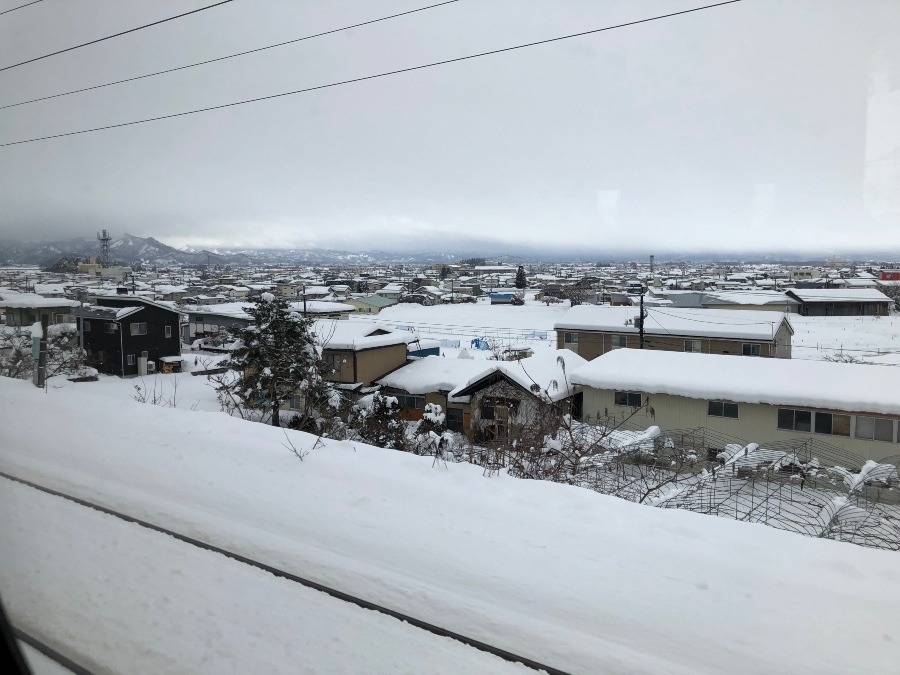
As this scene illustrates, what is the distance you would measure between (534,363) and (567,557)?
759cm

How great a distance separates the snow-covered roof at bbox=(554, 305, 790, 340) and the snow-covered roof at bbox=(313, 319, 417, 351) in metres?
4.17

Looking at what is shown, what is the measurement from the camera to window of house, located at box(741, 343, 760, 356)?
10.9 meters

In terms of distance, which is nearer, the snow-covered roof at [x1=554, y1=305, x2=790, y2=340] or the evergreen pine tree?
the evergreen pine tree

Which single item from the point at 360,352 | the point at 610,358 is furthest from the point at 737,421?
the point at 360,352

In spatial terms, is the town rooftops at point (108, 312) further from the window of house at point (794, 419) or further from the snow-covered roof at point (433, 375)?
the window of house at point (794, 419)

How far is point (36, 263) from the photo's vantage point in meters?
4.48

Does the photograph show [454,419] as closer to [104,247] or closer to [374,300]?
[104,247]

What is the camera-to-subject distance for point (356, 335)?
34.3 feet

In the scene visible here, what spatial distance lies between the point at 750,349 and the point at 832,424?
17.2 feet

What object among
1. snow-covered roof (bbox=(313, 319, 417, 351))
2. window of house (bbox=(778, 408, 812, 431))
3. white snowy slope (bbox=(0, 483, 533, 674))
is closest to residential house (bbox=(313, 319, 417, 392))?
snow-covered roof (bbox=(313, 319, 417, 351))

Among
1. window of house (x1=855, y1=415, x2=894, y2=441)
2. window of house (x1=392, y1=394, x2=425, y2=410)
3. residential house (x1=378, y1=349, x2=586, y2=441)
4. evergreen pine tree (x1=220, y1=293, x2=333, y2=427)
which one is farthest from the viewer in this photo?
window of house (x1=392, y1=394, x2=425, y2=410)

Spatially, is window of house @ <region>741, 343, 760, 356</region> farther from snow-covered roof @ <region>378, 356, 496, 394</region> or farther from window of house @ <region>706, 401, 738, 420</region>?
snow-covered roof @ <region>378, 356, 496, 394</region>

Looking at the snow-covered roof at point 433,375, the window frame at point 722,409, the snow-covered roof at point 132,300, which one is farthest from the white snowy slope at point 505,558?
the snow-covered roof at point 132,300

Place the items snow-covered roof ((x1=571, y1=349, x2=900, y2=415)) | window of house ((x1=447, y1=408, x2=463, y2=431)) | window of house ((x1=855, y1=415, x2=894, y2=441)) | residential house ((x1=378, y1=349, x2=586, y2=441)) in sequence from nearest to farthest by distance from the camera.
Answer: window of house ((x1=855, y1=415, x2=894, y2=441)) < snow-covered roof ((x1=571, y1=349, x2=900, y2=415)) < residential house ((x1=378, y1=349, x2=586, y2=441)) < window of house ((x1=447, y1=408, x2=463, y2=431))
